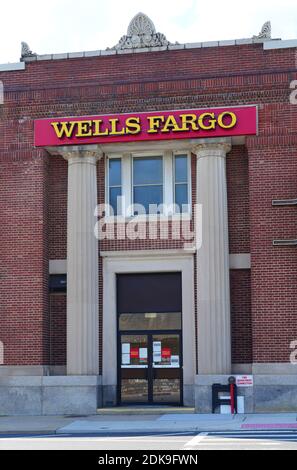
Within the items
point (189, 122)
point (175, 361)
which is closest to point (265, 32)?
point (189, 122)

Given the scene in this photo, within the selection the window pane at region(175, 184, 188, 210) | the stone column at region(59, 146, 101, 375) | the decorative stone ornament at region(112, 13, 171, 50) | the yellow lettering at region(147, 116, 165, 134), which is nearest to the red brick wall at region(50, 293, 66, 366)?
the stone column at region(59, 146, 101, 375)

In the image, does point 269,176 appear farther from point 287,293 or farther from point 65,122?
point 65,122

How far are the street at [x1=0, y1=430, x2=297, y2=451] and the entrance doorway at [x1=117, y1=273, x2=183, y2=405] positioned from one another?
6.41 m

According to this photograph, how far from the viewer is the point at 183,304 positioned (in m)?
25.5

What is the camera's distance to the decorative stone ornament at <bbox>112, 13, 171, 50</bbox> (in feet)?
86.9

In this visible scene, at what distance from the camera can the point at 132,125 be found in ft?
84.2

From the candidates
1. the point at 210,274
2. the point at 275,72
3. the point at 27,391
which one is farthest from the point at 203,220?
the point at 27,391

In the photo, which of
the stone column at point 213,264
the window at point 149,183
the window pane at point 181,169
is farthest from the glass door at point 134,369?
the window pane at point 181,169

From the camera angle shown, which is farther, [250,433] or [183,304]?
[183,304]

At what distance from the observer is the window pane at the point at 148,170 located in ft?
86.7

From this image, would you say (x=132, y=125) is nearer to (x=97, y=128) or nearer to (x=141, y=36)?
(x=97, y=128)

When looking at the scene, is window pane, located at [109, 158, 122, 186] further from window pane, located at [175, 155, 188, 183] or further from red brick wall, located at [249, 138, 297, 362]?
red brick wall, located at [249, 138, 297, 362]

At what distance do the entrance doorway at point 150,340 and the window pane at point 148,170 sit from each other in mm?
2982

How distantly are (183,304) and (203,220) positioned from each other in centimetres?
263
